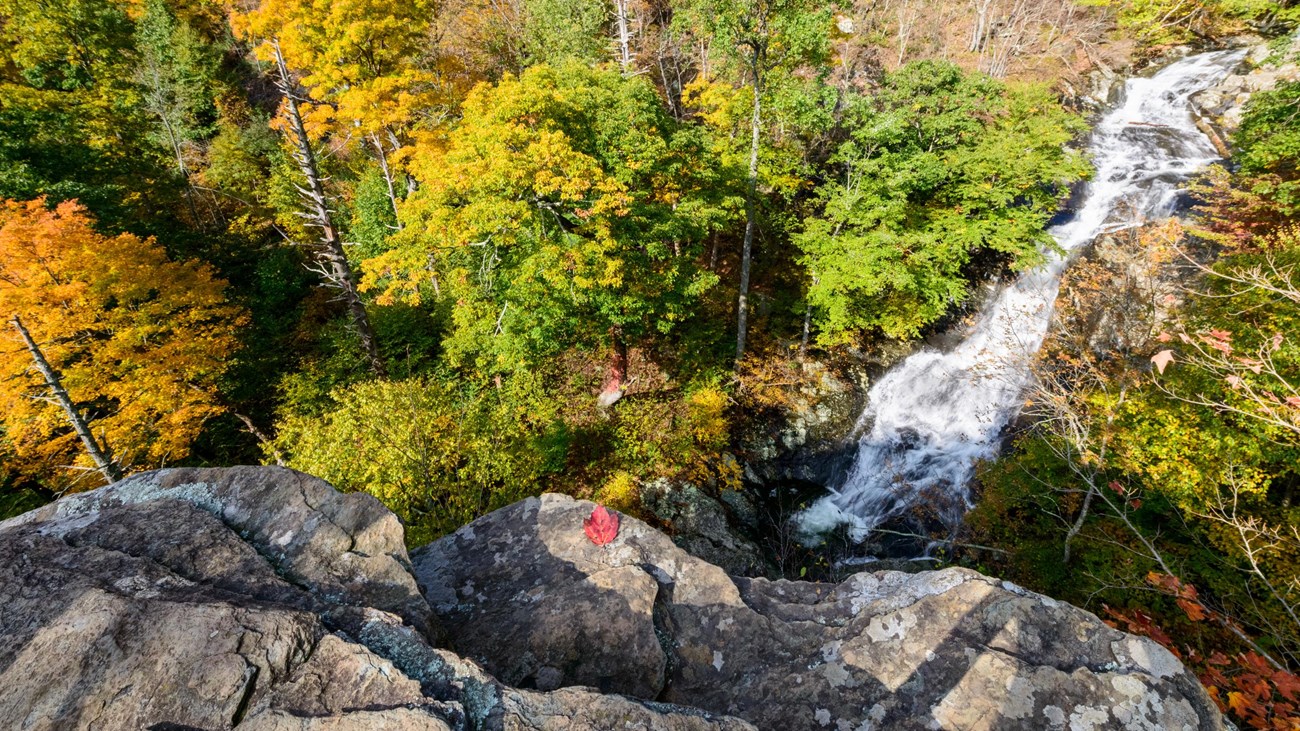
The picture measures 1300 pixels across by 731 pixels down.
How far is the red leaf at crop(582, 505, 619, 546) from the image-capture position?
5676 mm

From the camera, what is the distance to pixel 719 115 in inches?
680

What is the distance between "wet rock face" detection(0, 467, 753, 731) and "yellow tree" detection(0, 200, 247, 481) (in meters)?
11.7

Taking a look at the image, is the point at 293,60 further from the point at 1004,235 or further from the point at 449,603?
the point at 1004,235

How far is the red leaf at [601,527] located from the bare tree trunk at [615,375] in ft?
37.7

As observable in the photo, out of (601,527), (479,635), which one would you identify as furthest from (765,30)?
(479,635)

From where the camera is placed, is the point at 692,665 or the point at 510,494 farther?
the point at 510,494

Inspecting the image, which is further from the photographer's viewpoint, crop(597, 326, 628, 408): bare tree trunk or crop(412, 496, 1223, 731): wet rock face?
crop(597, 326, 628, 408): bare tree trunk

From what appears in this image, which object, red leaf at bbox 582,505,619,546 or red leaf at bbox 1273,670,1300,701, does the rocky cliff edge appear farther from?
red leaf at bbox 1273,670,1300,701

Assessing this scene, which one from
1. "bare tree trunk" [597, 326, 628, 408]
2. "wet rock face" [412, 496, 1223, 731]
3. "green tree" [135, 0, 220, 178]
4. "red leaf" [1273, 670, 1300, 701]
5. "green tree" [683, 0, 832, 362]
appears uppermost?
"green tree" [135, 0, 220, 178]

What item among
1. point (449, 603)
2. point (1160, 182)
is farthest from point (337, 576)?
point (1160, 182)

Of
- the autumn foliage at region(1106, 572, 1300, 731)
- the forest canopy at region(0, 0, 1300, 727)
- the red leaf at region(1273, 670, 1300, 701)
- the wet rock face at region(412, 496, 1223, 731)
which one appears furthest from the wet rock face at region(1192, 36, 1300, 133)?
the wet rock face at region(412, 496, 1223, 731)

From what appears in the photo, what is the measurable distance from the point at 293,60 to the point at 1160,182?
31646 mm

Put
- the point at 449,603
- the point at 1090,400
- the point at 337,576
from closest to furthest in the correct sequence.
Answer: the point at 337,576 < the point at 449,603 < the point at 1090,400

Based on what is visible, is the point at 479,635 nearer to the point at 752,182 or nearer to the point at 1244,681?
the point at 1244,681
